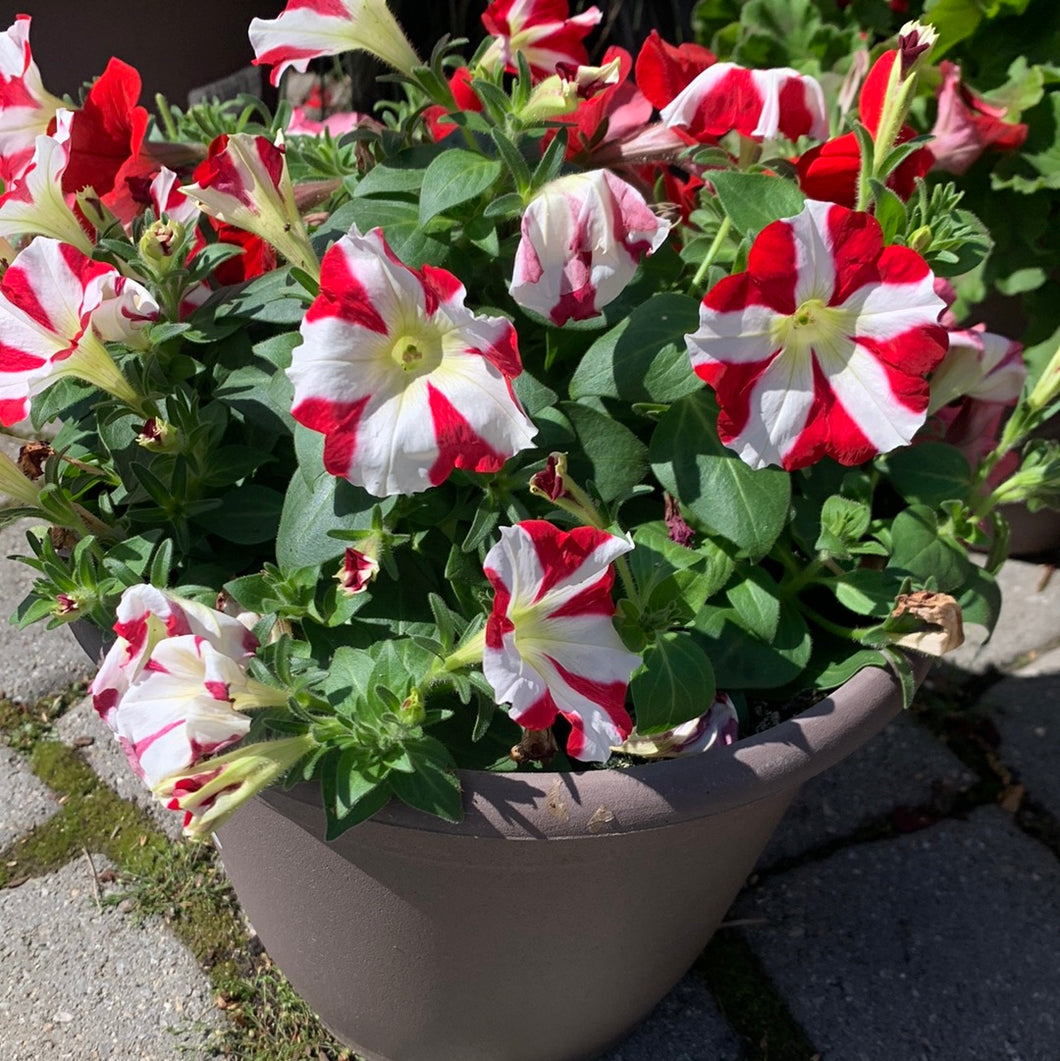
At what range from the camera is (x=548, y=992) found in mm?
977

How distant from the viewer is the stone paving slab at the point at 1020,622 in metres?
1.74

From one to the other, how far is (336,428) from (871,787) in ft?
3.74

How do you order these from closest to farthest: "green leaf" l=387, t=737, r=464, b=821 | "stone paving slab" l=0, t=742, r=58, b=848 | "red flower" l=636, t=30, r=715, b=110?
"green leaf" l=387, t=737, r=464, b=821 < "red flower" l=636, t=30, r=715, b=110 < "stone paving slab" l=0, t=742, r=58, b=848

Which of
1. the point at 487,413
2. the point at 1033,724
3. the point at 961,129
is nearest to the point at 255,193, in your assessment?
the point at 487,413

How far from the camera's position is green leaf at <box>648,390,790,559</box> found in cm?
80

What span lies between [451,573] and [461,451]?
0.12 meters

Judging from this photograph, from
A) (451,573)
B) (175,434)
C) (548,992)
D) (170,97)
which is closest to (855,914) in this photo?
(548,992)

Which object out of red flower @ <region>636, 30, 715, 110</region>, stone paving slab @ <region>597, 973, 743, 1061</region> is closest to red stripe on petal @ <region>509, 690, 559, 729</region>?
red flower @ <region>636, 30, 715, 110</region>

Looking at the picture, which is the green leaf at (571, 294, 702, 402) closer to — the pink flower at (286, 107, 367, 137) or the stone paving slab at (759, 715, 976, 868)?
the pink flower at (286, 107, 367, 137)

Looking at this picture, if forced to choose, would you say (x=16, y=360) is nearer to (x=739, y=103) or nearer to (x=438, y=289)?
(x=438, y=289)

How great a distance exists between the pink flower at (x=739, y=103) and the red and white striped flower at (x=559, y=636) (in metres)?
0.39

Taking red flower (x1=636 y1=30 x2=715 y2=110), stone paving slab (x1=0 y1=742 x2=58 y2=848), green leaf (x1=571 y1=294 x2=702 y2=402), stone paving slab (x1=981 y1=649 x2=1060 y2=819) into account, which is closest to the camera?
green leaf (x1=571 y1=294 x2=702 y2=402)

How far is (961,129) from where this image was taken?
1.46 meters

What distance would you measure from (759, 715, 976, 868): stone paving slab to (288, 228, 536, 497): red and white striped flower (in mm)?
967
